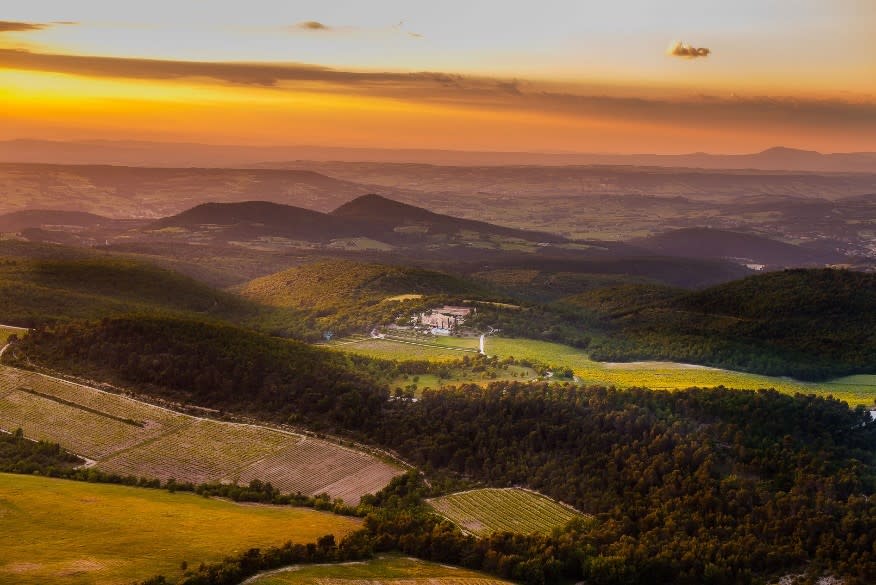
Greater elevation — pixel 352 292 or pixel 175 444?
pixel 352 292

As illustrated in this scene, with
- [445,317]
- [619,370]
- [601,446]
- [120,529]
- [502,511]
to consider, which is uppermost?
[445,317]

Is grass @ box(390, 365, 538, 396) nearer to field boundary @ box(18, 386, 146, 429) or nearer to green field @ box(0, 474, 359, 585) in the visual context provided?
field boundary @ box(18, 386, 146, 429)

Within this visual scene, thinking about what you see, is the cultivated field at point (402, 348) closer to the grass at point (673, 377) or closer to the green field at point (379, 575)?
the grass at point (673, 377)

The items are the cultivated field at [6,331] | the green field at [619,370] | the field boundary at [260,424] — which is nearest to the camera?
the field boundary at [260,424]

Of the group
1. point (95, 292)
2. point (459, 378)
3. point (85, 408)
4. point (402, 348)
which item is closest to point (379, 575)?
point (459, 378)

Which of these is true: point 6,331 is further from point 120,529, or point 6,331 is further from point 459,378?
point 120,529

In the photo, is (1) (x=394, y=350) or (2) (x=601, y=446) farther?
(1) (x=394, y=350)

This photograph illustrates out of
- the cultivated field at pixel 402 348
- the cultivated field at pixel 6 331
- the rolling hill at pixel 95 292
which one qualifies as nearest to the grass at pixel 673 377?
the cultivated field at pixel 402 348
